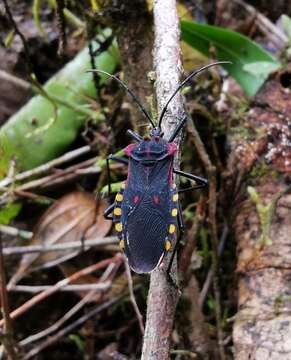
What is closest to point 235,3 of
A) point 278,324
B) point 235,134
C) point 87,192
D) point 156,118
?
point 235,134

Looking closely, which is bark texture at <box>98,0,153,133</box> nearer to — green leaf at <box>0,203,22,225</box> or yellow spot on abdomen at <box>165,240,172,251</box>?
green leaf at <box>0,203,22,225</box>

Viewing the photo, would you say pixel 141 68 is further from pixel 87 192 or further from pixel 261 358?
pixel 261 358

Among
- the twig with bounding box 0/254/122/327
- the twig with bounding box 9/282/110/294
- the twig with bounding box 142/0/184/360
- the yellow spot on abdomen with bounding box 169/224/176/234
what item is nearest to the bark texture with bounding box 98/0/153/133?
the twig with bounding box 142/0/184/360

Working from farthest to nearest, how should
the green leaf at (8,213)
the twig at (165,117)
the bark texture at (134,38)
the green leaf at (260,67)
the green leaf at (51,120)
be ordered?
the green leaf at (51,120) < the green leaf at (8,213) < the green leaf at (260,67) < the bark texture at (134,38) < the twig at (165,117)

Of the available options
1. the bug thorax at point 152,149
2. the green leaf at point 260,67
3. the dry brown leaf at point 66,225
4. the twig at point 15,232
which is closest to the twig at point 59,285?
the dry brown leaf at point 66,225

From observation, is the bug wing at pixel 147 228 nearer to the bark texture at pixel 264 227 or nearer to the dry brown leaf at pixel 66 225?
the bark texture at pixel 264 227

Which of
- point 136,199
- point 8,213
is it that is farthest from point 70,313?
point 136,199
